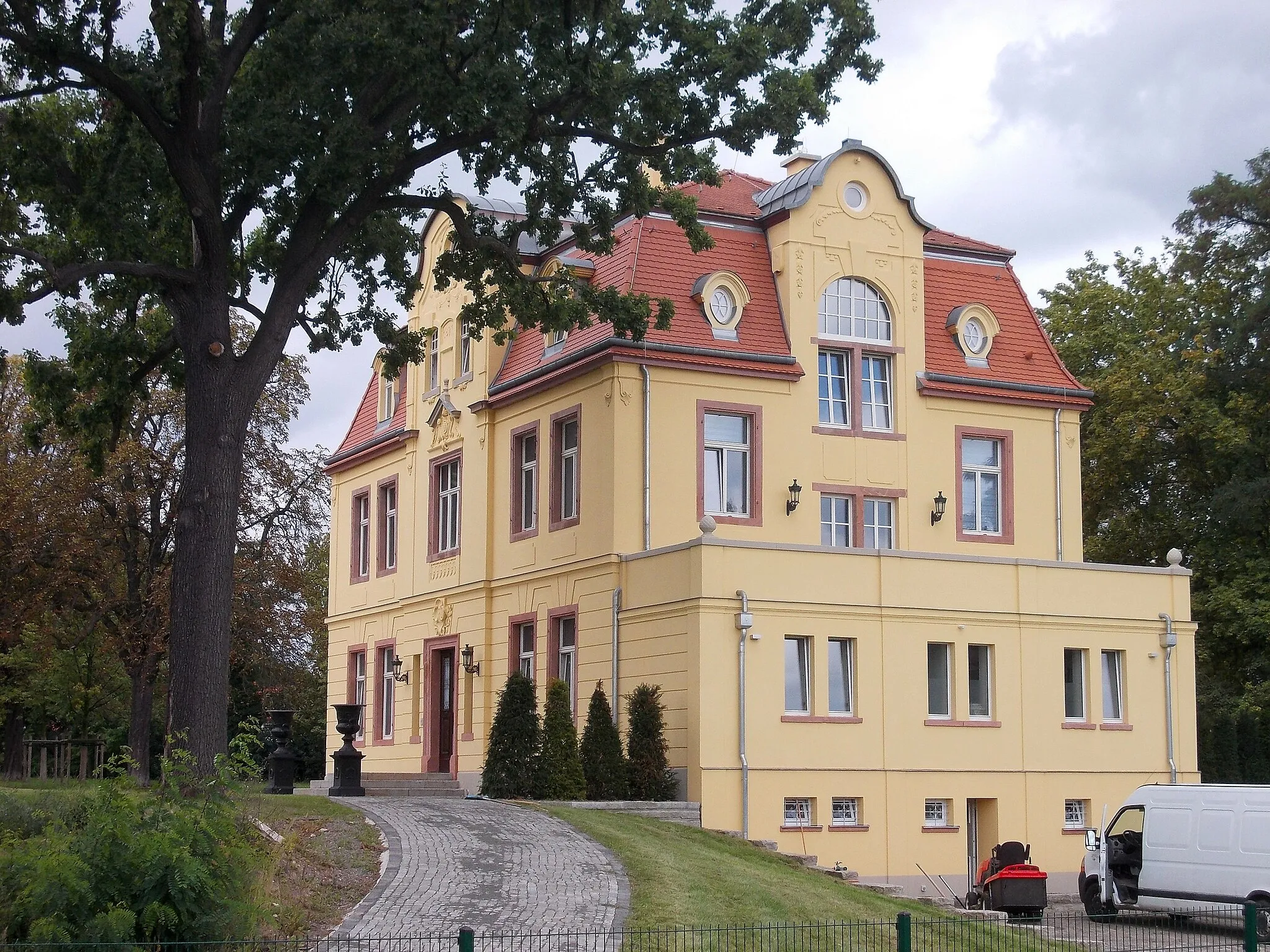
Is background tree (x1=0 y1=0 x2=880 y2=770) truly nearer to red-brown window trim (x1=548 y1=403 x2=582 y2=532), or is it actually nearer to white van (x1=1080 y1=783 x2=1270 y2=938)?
red-brown window trim (x1=548 y1=403 x2=582 y2=532)

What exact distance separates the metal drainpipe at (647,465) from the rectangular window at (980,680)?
243 inches

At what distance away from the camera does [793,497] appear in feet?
107

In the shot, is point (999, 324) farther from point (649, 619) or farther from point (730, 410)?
point (649, 619)

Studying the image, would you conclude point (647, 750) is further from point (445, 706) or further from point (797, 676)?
point (445, 706)

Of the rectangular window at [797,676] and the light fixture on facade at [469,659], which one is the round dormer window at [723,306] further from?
the light fixture on facade at [469,659]

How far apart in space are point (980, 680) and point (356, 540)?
1763 cm

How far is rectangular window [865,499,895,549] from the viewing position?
34281mm

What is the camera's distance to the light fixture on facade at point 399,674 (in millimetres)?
39116

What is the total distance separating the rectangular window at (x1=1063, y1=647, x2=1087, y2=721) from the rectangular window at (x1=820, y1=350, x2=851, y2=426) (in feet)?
20.4

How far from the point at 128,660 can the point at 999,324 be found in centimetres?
2319

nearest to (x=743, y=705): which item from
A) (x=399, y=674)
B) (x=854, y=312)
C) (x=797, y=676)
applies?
(x=797, y=676)

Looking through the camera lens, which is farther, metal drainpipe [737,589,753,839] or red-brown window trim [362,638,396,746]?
red-brown window trim [362,638,396,746]

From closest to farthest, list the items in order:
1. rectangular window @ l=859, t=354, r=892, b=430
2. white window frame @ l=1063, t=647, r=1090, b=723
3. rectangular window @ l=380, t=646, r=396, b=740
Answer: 1. white window frame @ l=1063, t=647, r=1090, b=723
2. rectangular window @ l=859, t=354, r=892, b=430
3. rectangular window @ l=380, t=646, r=396, b=740

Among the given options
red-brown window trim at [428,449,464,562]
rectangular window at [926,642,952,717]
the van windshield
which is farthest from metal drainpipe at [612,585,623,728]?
the van windshield
